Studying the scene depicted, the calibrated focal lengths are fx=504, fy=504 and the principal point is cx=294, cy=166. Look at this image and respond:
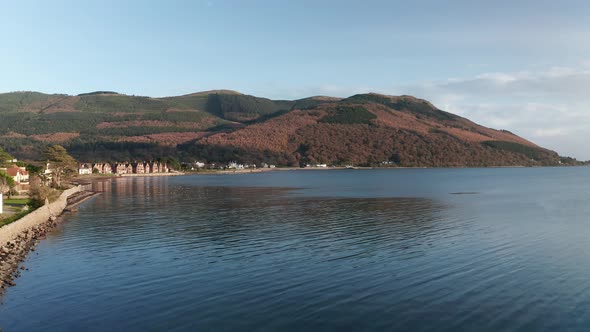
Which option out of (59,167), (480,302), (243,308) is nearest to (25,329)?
(243,308)

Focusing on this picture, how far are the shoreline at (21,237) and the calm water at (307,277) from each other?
92cm

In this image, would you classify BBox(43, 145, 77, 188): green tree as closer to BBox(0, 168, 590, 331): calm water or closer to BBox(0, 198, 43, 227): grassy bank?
BBox(0, 198, 43, 227): grassy bank

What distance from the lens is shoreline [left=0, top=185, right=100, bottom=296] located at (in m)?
25.8

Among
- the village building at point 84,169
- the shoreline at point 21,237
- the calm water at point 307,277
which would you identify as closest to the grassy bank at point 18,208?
the shoreline at point 21,237

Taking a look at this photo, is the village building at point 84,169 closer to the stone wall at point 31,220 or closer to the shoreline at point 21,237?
the stone wall at point 31,220

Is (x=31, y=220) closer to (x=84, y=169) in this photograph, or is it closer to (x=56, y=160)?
(x=56, y=160)

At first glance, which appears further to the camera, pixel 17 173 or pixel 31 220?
pixel 17 173

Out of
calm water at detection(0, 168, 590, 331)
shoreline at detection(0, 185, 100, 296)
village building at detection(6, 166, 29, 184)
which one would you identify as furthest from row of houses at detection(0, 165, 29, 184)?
calm water at detection(0, 168, 590, 331)

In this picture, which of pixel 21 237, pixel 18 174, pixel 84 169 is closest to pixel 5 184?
pixel 21 237

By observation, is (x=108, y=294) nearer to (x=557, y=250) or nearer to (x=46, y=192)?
(x=557, y=250)

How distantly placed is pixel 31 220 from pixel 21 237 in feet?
21.2

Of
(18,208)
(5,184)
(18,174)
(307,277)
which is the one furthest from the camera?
(18,174)

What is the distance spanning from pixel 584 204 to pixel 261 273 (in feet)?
185

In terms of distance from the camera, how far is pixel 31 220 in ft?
136
